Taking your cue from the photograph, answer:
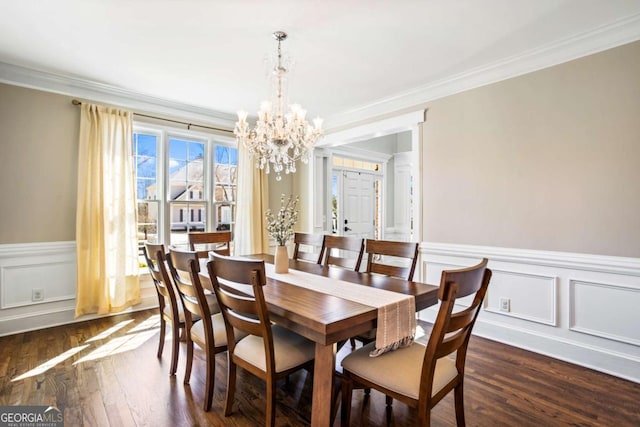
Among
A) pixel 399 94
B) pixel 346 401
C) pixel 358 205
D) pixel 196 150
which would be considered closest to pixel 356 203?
pixel 358 205

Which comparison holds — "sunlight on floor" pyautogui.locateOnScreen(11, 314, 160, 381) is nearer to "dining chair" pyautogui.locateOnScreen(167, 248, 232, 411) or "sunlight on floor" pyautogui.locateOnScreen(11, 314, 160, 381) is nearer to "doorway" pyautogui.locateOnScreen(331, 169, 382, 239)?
"dining chair" pyautogui.locateOnScreen(167, 248, 232, 411)

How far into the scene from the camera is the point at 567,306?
2662mm

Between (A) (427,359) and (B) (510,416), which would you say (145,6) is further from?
(B) (510,416)

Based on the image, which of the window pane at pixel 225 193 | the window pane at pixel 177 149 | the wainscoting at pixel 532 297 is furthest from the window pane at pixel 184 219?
the wainscoting at pixel 532 297

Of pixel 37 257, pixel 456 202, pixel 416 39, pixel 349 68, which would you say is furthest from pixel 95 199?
pixel 456 202

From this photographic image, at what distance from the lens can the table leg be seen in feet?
4.68

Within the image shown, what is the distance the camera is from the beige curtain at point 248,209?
4590 millimetres

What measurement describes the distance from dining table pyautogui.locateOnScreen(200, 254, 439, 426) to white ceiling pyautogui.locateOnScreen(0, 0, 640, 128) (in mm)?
1870

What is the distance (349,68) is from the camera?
3098 millimetres

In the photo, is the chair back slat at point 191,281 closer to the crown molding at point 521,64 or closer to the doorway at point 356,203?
the crown molding at point 521,64

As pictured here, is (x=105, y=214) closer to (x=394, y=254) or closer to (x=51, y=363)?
(x=51, y=363)

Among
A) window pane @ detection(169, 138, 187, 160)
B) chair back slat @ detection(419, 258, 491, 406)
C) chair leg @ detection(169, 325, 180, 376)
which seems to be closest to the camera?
chair back slat @ detection(419, 258, 491, 406)

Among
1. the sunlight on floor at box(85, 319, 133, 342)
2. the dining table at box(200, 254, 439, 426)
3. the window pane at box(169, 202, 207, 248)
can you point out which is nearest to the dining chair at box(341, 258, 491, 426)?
the dining table at box(200, 254, 439, 426)

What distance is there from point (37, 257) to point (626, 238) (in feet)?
17.2
